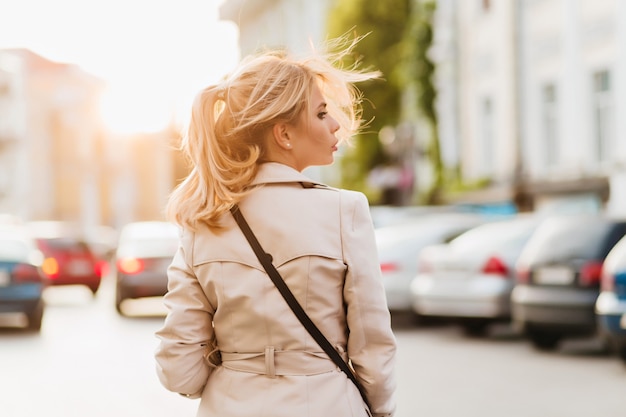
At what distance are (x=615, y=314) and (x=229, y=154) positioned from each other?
8343 mm

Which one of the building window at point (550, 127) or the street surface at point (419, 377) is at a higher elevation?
the building window at point (550, 127)

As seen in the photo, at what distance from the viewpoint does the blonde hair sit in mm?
2939

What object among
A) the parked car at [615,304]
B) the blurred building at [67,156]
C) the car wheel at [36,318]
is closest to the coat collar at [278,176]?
the parked car at [615,304]

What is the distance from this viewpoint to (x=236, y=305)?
2900 millimetres

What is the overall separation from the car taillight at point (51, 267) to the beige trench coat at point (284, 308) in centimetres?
2404

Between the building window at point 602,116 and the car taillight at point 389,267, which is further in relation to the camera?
the building window at point 602,116

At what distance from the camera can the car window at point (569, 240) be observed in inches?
489

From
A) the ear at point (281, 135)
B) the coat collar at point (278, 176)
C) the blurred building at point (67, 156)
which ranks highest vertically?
the ear at point (281, 135)

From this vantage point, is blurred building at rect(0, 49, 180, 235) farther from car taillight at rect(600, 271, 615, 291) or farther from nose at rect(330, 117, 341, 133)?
nose at rect(330, 117, 341, 133)

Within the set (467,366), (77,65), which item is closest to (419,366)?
(467,366)

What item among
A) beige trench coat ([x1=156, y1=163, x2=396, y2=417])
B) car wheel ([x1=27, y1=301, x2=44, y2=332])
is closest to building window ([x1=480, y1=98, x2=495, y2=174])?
car wheel ([x1=27, y1=301, x2=44, y2=332])

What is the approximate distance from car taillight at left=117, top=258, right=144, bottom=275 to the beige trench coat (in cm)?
1740

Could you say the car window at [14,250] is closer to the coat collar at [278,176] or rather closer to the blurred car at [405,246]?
the blurred car at [405,246]

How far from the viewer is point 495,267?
14.4 metres
